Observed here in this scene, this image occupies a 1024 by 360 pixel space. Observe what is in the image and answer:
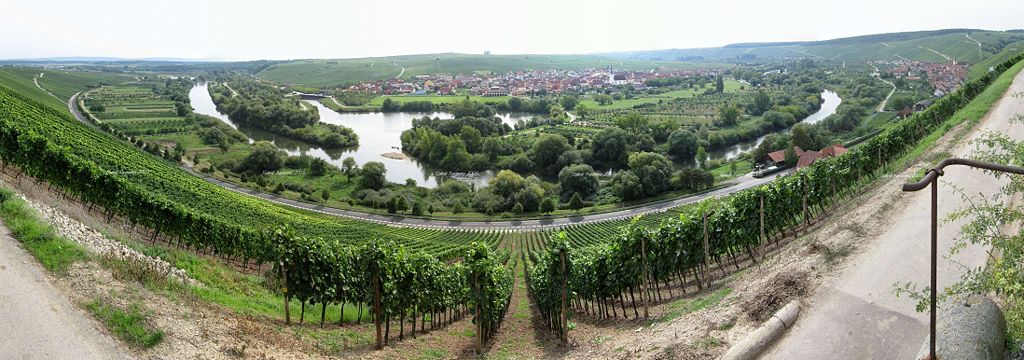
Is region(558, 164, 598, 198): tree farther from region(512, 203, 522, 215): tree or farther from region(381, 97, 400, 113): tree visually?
region(381, 97, 400, 113): tree

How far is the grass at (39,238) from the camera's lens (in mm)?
11266

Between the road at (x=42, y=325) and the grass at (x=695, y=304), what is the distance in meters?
10.2

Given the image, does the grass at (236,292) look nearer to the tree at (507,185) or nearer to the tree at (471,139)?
the tree at (507,185)

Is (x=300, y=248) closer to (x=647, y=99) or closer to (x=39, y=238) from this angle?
(x=39, y=238)

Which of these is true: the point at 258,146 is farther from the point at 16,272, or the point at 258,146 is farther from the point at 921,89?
the point at 921,89

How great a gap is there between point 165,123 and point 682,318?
124 meters

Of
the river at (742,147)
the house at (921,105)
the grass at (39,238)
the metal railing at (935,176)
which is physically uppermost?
the metal railing at (935,176)

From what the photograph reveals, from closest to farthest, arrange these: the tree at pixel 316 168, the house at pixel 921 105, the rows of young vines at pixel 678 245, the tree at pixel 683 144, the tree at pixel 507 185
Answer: the rows of young vines at pixel 678 245, the tree at pixel 507 185, the tree at pixel 316 168, the house at pixel 921 105, the tree at pixel 683 144

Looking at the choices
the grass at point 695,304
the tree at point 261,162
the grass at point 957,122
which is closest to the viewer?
the grass at point 695,304

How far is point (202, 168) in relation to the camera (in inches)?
2977

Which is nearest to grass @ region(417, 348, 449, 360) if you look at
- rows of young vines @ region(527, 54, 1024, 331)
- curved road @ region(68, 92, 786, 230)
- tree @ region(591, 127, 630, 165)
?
rows of young vines @ region(527, 54, 1024, 331)

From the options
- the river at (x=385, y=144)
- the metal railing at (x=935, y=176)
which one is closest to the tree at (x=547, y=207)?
the river at (x=385, y=144)

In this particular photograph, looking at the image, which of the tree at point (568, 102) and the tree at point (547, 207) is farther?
the tree at point (568, 102)

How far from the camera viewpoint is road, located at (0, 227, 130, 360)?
870 cm
